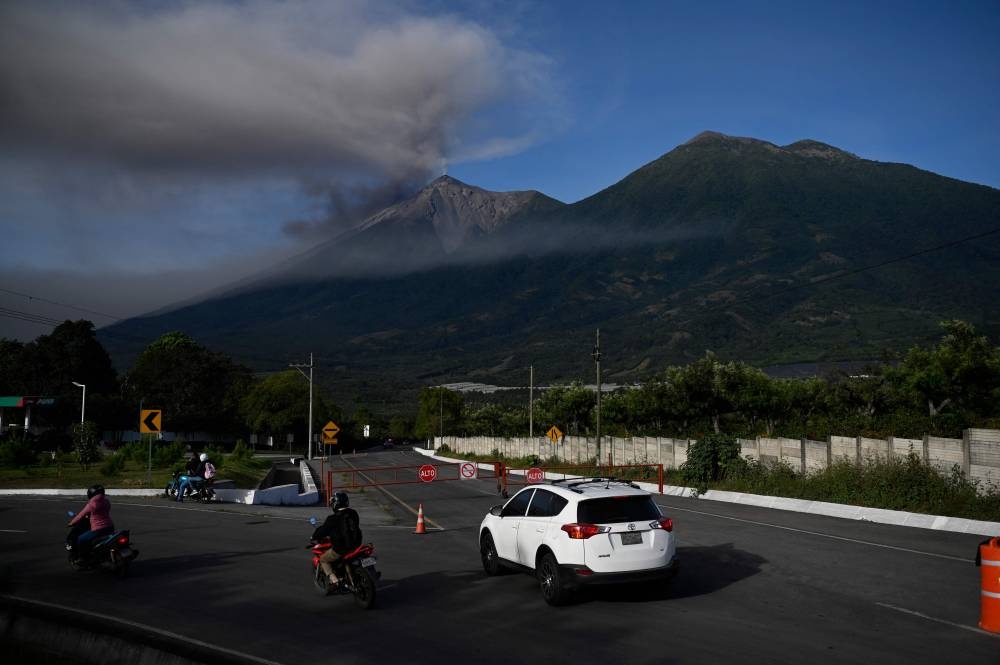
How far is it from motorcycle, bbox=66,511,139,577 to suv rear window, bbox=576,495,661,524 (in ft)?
24.8

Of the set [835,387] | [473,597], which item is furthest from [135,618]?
[835,387]

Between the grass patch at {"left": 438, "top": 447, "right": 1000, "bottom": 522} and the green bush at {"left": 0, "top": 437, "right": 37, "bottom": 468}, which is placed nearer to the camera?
the grass patch at {"left": 438, "top": 447, "right": 1000, "bottom": 522}

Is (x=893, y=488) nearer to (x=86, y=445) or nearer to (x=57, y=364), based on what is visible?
(x=86, y=445)

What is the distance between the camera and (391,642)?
986cm

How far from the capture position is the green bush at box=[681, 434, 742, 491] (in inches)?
1324

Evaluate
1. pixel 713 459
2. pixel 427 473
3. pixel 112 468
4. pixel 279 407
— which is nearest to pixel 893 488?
pixel 713 459

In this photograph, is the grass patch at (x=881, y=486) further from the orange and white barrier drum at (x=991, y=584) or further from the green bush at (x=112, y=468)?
the green bush at (x=112, y=468)

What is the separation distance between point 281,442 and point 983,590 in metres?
115

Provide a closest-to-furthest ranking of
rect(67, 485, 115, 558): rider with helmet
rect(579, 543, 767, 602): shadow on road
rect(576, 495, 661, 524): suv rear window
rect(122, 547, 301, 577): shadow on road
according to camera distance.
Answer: rect(576, 495, 661, 524): suv rear window
rect(579, 543, 767, 602): shadow on road
rect(67, 485, 115, 558): rider with helmet
rect(122, 547, 301, 577): shadow on road

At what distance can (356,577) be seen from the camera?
12.0 metres

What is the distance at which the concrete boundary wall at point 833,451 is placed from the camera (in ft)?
70.0

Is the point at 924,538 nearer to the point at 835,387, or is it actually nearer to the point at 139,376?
the point at 835,387

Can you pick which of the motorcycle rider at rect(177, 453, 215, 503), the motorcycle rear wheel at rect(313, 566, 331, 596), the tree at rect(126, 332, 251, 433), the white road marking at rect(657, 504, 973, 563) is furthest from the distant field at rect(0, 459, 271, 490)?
the tree at rect(126, 332, 251, 433)

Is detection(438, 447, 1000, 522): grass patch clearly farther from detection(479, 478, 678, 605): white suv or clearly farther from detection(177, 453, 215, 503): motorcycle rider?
detection(177, 453, 215, 503): motorcycle rider
